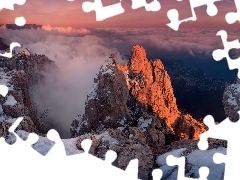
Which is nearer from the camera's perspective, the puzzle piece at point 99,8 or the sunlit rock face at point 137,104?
the puzzle piece at point 99,8

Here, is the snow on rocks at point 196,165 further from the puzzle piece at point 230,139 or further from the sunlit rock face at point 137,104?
the sunlit rock face at point 137,104

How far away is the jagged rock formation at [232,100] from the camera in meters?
27.2

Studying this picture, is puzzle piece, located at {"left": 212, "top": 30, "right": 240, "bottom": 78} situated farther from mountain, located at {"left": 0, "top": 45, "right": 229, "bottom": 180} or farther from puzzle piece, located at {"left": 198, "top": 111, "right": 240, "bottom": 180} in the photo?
mountain, located at {"left": 0, "top": 45, "right": 229, "bottom": 180}

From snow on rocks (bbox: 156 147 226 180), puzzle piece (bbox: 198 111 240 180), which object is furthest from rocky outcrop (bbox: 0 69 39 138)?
puzzle piece (bbox: 198 111 240 180)

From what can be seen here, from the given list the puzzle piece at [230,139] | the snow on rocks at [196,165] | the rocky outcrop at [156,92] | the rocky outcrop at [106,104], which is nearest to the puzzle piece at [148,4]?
the puzzle piece at [230,139]

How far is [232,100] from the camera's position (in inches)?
1140

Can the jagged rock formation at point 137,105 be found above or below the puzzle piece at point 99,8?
below

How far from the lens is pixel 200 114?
48.8m

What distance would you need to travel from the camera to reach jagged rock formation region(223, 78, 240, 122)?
89.1 feet

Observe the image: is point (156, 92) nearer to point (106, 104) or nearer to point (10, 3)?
point (106, 104)

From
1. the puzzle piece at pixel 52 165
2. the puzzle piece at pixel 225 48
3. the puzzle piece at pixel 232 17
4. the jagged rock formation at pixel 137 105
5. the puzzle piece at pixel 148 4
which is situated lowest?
the jagged rock formation at pixel 137 105

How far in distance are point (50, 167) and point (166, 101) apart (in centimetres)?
2792

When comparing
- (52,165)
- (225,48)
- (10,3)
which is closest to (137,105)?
(52,165)

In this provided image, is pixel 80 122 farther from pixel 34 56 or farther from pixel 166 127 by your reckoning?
pixel 34 56
